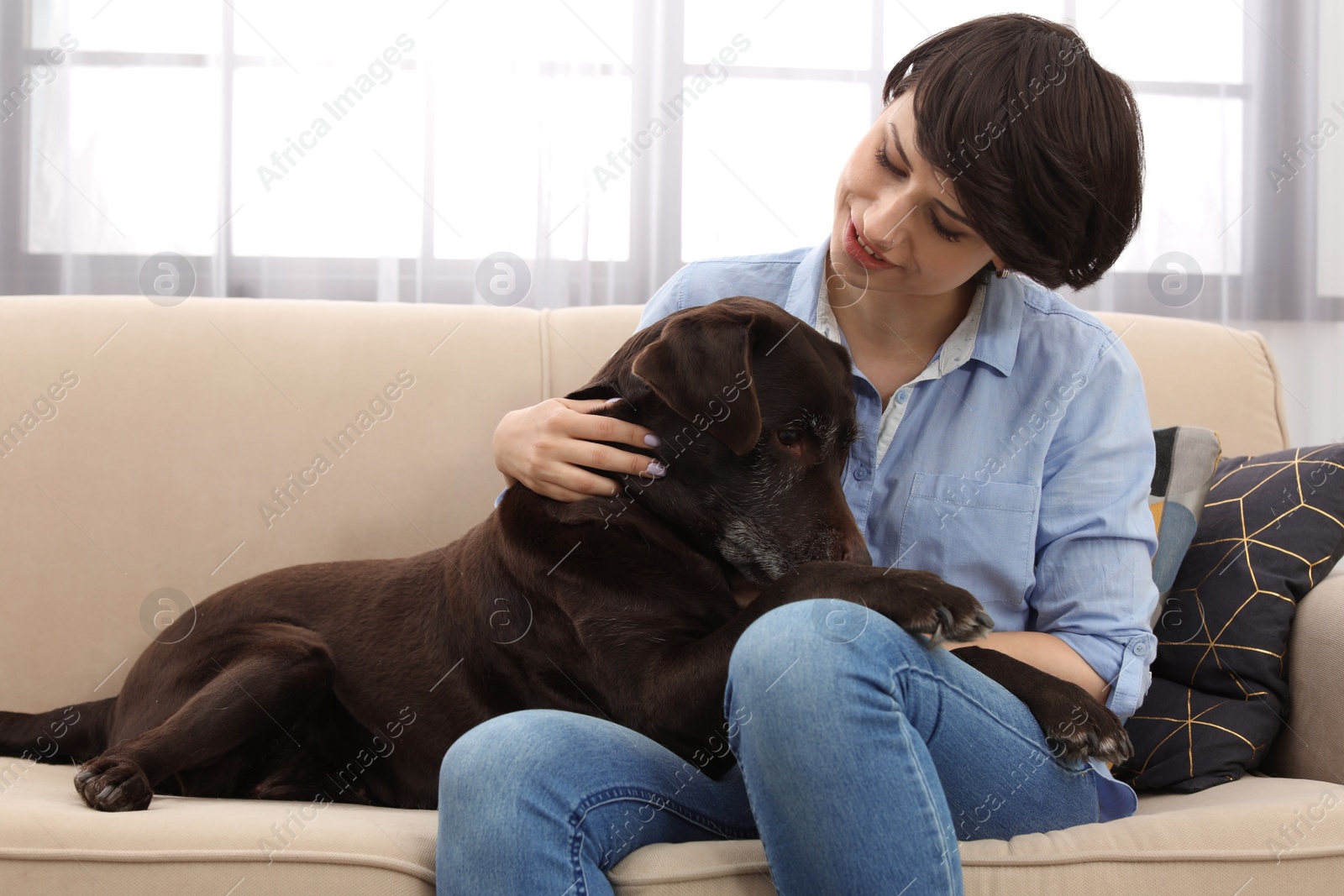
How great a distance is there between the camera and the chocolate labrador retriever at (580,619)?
4.37ft

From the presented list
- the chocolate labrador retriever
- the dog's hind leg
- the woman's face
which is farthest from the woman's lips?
the dog's hind leg

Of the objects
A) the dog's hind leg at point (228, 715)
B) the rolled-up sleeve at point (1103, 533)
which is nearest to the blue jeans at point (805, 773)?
the rolled-up sleeve at point (1103, 533)

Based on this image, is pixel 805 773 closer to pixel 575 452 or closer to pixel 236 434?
pixel 575 452

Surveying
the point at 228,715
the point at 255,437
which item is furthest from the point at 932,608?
the point at 255,437

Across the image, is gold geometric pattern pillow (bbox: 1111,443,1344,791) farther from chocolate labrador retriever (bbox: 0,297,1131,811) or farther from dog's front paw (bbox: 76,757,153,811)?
dog's front paw (bbox: 76,757,153,811)

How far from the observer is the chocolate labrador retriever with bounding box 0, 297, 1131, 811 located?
1333mm

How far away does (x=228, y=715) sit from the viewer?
5.08ft

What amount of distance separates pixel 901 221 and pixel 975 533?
500 mm

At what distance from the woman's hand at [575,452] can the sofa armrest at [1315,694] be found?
1.08 metres

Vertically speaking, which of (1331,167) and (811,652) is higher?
(1331,167)

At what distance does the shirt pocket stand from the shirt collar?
0.68ft

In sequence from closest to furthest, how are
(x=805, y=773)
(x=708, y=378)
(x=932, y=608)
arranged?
(x=805, y=773) < (x=932, y=608) < (x=708, y=378)

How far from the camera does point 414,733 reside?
5.30ft

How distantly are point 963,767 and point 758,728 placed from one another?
30cm
